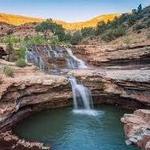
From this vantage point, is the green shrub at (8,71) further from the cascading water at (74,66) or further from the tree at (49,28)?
the tree at (49,28)

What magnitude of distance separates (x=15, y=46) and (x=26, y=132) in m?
17.2

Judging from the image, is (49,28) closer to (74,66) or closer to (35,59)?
(74,66)

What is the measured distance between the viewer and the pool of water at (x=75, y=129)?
26.5m

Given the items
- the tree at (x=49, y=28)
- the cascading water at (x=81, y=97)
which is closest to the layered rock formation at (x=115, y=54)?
the cascading water at (x=81, y=97)

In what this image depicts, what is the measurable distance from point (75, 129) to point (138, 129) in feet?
19.6

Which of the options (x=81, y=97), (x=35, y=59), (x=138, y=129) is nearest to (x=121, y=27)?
(x=35, y=59)

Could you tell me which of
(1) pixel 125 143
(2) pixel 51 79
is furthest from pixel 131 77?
(1) pixel 125 143

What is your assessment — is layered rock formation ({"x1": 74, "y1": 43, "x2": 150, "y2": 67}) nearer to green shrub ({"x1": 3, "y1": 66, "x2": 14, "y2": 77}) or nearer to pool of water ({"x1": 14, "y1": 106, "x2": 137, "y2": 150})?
pool of water ({"x1": 14, "y1": 106, "x2": 137, "y2": 150})

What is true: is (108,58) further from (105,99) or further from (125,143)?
(125,143)

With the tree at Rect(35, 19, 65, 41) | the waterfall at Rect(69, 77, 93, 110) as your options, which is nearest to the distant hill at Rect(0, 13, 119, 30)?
the tree at Rect(35, 19, 65, 41)

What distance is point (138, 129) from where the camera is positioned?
26516 mm

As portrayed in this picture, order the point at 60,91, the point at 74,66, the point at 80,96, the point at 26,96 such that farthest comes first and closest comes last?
the point at 74,66 → the point at 80,96 → the point at 60,91 → the point at 26,96

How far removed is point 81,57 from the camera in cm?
4644

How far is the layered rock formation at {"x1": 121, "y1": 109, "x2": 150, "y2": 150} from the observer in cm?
2494
